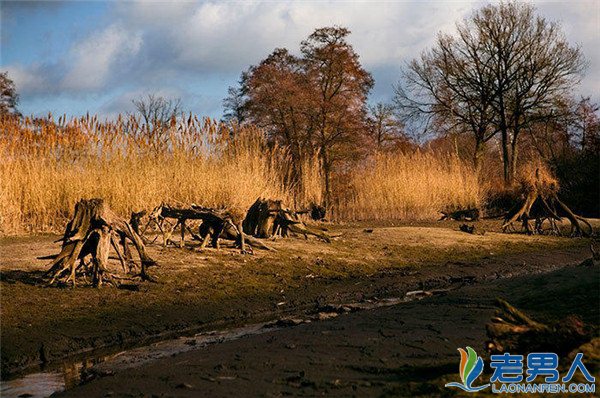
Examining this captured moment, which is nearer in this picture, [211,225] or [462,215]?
[211,225]

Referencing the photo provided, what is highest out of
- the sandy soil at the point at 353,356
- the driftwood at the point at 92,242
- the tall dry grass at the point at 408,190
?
the tall dry grass at the point at 408,190

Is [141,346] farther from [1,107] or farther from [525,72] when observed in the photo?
[1,107]

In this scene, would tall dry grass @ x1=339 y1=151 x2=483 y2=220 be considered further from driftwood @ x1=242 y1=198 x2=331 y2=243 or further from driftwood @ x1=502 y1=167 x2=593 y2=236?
driftwood @ x1=242 y1=198 x2=331 y2=243

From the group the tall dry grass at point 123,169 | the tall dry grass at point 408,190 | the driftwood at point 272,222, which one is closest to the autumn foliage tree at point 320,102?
the tall dry grass at point 408,190

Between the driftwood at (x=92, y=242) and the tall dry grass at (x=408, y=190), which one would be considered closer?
the driftwood at (x=92, y=242)

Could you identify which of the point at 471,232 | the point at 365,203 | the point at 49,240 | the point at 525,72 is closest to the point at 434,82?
the point at 525,72

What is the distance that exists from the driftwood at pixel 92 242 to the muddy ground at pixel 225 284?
245 millimetres

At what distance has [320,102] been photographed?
1248 inches

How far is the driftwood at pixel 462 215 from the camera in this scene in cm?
2223

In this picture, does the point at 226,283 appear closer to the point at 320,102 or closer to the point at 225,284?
the point at 225,284

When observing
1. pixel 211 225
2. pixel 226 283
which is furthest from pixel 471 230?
pixel 226 283

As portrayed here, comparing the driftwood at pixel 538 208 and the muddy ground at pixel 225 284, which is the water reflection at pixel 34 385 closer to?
the muddy ground at pixel 225 284

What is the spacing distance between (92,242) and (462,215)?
50.5 ft

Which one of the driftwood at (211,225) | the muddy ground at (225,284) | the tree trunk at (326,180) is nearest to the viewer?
the muddy ground at (225,284)
